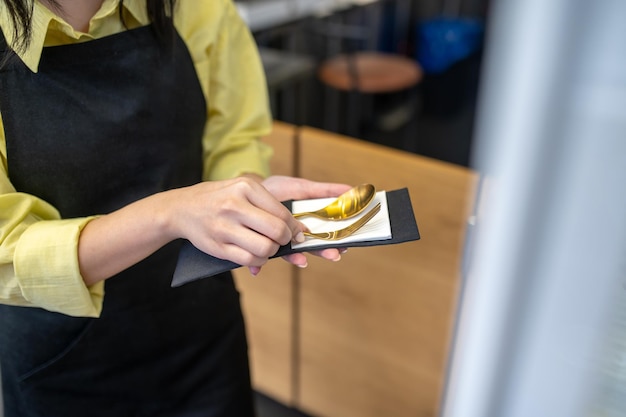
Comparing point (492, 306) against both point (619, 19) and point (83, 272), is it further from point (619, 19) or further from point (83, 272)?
point (83, 272)

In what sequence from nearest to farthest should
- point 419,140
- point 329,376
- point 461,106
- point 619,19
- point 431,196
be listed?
point 619,19, point 431,196, point 329,376, point 419,140, point 461,106

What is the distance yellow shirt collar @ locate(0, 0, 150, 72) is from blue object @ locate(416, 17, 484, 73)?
2630 millimetres

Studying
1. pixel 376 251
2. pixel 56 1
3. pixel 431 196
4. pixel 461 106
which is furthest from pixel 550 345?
pixel 461 106

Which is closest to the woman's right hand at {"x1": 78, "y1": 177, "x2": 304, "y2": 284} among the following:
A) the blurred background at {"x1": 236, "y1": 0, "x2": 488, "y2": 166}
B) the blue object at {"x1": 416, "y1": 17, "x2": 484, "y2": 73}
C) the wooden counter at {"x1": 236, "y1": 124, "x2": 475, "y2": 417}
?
the wooden counter at {"x1": 236, "y1": 124, "x2": 475, "y2": 417}

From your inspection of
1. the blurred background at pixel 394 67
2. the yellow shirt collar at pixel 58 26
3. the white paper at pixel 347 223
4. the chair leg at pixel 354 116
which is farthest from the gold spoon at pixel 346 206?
the chair leg at pixel 354 116

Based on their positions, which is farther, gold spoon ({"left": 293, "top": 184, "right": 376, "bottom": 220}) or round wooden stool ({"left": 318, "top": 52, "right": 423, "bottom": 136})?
round wooden stool ({"left": 318, "top": 52, "right": 423, "bottom": 136})

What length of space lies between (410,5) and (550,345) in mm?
3322

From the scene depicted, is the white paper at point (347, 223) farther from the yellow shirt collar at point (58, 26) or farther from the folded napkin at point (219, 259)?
the yellow shirt collar at point (58, 26)

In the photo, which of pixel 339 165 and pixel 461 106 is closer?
pixel 339 165

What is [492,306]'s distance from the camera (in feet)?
0.86

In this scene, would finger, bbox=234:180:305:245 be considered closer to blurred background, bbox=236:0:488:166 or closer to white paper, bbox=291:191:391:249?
white paper, bbox=291:191:391:249

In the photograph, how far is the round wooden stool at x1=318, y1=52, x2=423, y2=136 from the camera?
2.29 meters

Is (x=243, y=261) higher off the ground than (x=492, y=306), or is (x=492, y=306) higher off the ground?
(x=492, y=306)

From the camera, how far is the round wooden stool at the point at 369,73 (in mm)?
2287
